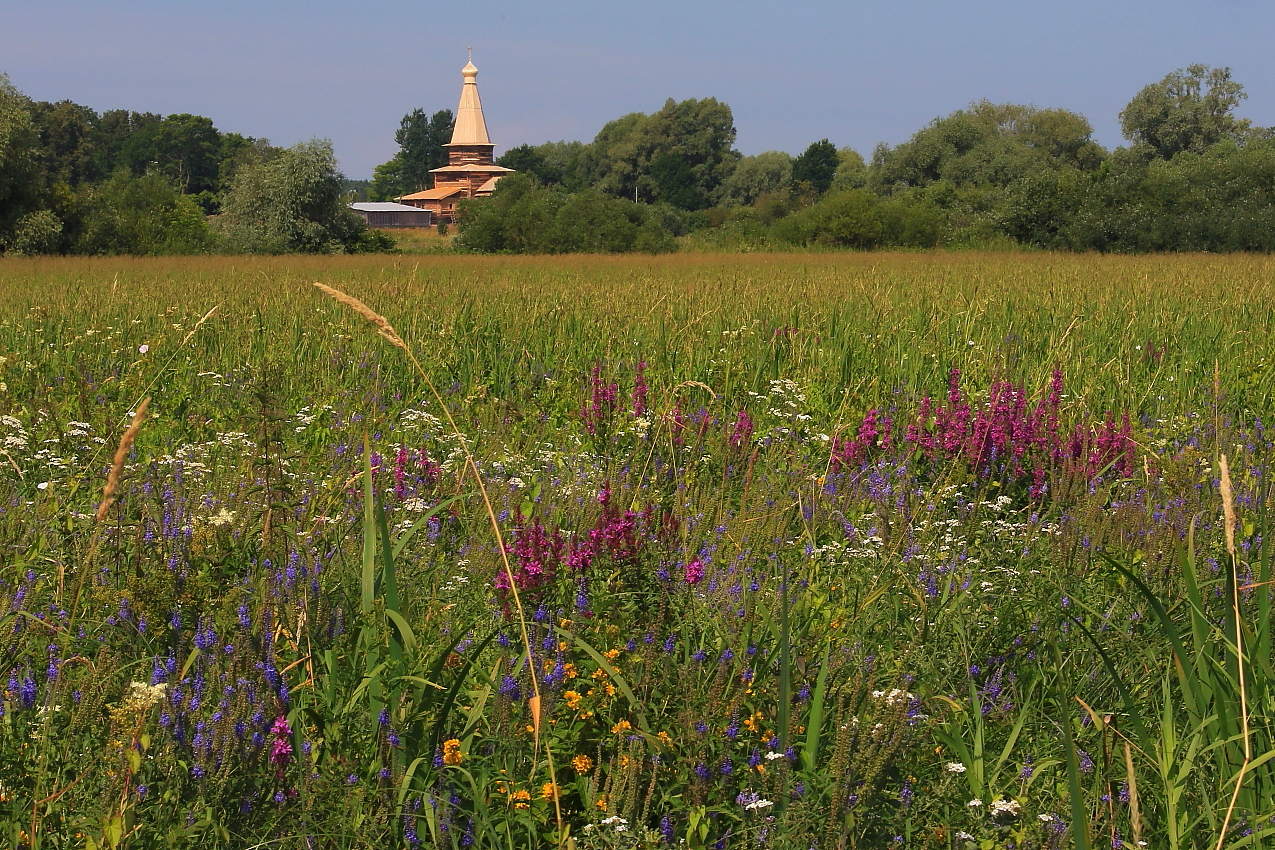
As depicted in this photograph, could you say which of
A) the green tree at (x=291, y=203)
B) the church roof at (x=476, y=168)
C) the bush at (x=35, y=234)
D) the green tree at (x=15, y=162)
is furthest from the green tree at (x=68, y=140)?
the bush at (x=35, y=234)

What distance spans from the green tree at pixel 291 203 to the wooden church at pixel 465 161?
67163 mm

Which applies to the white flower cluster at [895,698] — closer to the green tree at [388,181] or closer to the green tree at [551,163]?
the green tree at [551,163]

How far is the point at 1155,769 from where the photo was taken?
1.96m

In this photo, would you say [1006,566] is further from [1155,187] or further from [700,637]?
[1155,187]

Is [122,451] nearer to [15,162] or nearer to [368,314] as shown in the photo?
[368,314]

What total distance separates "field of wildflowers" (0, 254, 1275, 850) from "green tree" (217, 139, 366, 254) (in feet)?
116

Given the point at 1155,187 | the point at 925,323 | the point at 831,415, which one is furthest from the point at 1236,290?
the point at 1155,187

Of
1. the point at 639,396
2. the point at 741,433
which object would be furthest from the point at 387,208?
the point at 741,433

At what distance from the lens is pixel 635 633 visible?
2195mm

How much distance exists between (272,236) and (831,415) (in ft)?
118

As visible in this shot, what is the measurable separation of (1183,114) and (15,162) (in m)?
64.9

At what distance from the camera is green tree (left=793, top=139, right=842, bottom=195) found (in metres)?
91.8

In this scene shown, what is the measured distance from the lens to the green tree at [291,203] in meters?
38.2

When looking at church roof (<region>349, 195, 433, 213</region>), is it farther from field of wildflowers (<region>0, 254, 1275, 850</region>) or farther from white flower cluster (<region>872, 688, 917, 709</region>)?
white flower cluster (<region>872, 688, 917, 709</region>)
